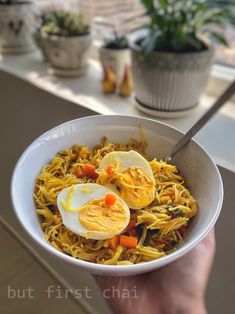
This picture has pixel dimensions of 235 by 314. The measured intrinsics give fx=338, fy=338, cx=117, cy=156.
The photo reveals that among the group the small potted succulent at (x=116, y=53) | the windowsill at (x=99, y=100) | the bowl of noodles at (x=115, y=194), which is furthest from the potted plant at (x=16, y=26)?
the bowl of noodles at (x=115, y=194)

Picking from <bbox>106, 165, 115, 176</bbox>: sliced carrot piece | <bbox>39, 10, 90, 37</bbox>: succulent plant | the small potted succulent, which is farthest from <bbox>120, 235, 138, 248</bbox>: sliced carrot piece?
<bbox>39, 10, 90, 37</bbox>: succulent plant

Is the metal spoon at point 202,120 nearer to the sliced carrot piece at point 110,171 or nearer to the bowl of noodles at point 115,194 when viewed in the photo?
the bowl of noodles at point 115,194

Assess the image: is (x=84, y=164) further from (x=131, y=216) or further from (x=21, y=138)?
(x=21, y=138)

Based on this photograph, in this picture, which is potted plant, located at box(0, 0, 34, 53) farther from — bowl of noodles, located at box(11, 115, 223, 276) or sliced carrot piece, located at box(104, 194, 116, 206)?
sliced carrot piece, located at box(104, 194, 116, 206)

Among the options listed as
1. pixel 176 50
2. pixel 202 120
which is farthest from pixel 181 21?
pixel 202 120

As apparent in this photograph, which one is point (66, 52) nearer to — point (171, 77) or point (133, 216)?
point (171, 77)

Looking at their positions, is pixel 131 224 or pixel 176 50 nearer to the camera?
pixel 131 224

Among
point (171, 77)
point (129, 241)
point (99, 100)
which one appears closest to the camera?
point (129, 241)
